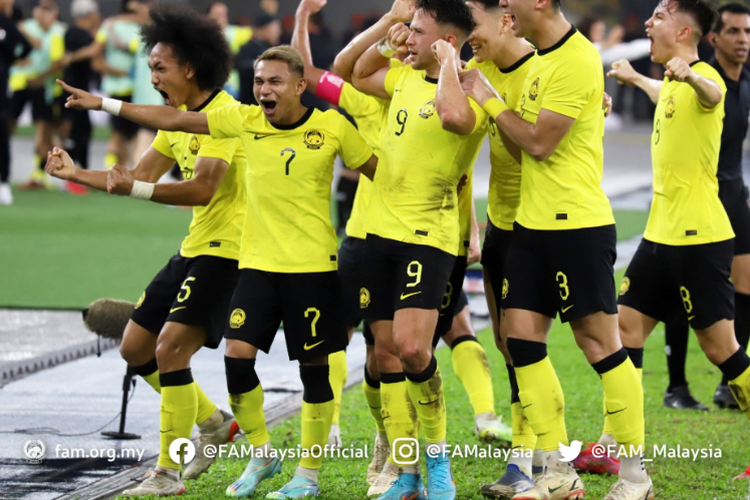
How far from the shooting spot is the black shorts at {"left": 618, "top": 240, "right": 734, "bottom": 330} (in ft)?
18.2

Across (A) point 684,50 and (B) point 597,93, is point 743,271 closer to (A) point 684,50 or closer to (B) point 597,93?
(A) point 684,50

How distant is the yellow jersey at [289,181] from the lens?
5.06 metres

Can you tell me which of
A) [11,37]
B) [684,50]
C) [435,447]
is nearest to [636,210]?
[11,37]

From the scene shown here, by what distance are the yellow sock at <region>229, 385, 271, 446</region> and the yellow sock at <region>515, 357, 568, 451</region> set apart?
1.21 m

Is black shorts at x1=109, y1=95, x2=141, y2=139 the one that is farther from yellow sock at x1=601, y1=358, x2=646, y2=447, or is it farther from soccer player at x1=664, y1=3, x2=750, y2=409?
yellow sock at x1=601, y1=358, x2=646, y2=447

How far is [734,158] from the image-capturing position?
6398mm

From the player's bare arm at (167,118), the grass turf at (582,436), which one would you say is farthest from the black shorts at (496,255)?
the player's bare arm at (167,118)

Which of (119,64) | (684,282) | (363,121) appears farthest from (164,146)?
(119,64)

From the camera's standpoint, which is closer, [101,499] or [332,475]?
[101,499]

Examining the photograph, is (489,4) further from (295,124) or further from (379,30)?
(295,124)

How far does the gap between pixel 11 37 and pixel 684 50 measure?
41.8 feet

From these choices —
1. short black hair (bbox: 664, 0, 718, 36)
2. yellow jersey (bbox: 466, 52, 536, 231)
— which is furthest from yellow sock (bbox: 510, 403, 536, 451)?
short black hair (bbox: 664, 0, 718, 36)

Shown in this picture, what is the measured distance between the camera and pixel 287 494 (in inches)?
195

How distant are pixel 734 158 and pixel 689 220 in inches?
39.2
